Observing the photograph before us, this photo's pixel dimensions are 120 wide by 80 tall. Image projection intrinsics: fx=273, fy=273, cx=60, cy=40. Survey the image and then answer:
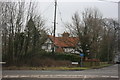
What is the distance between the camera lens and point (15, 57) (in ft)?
125

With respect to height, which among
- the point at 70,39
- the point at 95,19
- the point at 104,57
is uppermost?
the point at 95,19

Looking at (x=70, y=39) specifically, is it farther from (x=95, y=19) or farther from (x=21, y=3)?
(x=21, y=3)

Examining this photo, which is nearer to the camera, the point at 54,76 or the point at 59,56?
the point at 54,76

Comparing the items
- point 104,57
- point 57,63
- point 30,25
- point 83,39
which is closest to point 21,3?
point 30,25

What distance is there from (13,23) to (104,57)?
1989 inches

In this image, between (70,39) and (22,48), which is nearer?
(22,48)

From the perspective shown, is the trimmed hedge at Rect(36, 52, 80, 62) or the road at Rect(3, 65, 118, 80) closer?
the road at Rect(3, 65, 118, 80)

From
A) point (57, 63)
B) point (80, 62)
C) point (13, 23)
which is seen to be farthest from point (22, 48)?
point (80, 62)

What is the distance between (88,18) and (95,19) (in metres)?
1.54

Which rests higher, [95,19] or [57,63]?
[95,19]

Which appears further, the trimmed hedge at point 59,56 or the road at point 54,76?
the trimmed hedge at point 59,56

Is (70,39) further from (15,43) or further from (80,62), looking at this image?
(15,43)

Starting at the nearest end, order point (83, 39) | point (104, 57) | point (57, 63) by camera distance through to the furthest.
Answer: point (57, 63), point (83, 39), point (104, 57)

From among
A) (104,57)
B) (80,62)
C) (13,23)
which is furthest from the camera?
(104,57)
